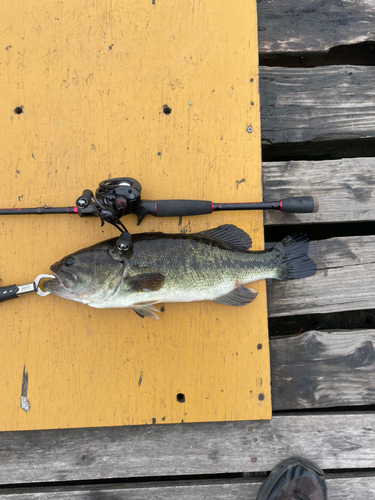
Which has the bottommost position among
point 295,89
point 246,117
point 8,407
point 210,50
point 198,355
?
point 8,407

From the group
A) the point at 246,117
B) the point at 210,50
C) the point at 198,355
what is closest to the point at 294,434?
the point at 198,355

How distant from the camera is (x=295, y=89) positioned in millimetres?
2213

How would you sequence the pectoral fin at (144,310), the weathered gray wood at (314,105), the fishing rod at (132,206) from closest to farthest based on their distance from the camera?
the fishing rod at (132,206), the pectoral fin at (144,310), the weathered gray wood at (314,105)

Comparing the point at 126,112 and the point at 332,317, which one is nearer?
the point at 126,112

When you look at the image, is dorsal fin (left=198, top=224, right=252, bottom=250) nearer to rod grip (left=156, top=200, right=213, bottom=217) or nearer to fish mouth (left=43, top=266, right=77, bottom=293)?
rod grip (left=156, top=200, right=213, bottom=217)

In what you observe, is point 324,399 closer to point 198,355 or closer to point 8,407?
point 198,355

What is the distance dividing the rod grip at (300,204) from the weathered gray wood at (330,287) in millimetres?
302

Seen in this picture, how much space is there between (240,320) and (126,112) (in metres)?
A: 1.62

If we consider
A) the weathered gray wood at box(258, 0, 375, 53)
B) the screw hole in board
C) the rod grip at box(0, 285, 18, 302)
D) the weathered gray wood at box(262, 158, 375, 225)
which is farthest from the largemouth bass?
the weathered gray wood at box(258, 0, 375, 53)

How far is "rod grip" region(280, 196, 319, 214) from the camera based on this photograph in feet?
6.30

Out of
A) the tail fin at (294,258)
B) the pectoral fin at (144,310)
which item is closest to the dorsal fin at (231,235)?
the tail fin at (294,258)

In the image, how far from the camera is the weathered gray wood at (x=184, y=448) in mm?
1975

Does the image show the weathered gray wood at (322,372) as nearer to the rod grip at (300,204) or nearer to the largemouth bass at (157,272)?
the largemouth bass at (157,272)

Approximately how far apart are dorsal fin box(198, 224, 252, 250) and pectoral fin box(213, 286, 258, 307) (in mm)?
283
